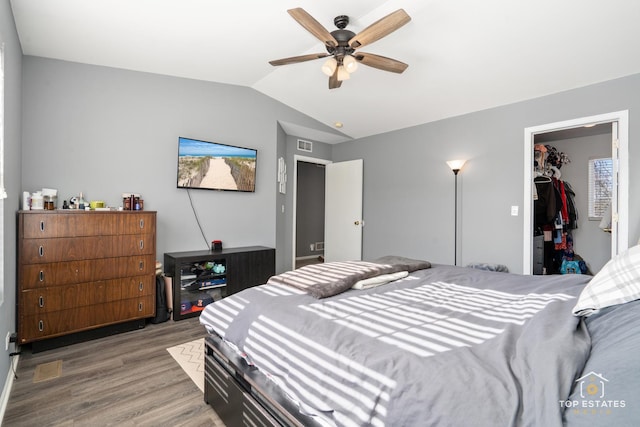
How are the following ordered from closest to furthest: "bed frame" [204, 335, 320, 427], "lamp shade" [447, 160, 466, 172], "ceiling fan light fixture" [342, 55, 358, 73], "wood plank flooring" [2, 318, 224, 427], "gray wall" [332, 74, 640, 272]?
1. "bed frame" [204, 335, 320, 427]
2. "wood plank flooring" [2, 318, 224, 427]
3. "ceiling fan light fixture" [342, 55, 358, 73]
4. "gray wall" [332, 74, 640, 272]
5. "lamp shade" [447, 160, 466, 172]

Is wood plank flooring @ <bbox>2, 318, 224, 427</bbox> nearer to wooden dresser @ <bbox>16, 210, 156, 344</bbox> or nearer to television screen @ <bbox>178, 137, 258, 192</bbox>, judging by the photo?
wooden dresser @ <bbox>16, 210, 156, 344</bbox>

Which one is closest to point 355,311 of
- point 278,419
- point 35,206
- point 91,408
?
point 278,419

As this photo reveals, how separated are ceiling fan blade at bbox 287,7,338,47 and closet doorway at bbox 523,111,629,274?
257 cm

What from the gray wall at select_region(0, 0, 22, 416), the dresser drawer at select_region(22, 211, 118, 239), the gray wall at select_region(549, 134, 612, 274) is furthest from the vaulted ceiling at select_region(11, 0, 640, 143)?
the gray wall at select_region(549, 134, 612, 274)

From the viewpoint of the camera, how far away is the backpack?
10.4 feet

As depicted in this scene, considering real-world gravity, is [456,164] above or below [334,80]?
below

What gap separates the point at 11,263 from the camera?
7.64 ft

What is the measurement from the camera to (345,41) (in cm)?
243

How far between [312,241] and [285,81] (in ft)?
13.8

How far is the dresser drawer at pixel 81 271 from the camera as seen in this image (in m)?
2.46

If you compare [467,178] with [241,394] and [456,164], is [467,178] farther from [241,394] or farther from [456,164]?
[241,394]

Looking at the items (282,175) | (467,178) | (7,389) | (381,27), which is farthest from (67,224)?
(467,178)

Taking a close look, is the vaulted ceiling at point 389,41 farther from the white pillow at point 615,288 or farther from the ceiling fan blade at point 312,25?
the white pillow at point 615,288

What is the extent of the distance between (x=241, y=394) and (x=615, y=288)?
1565 mm
